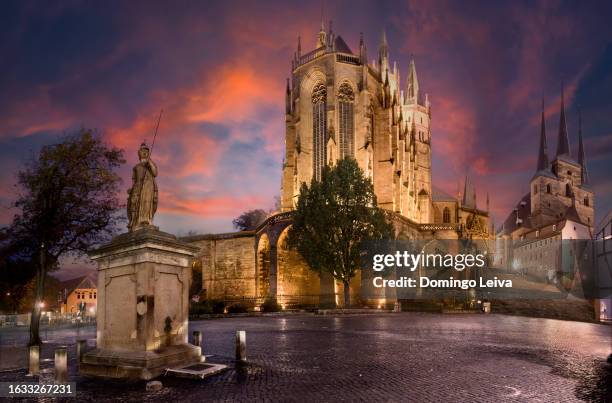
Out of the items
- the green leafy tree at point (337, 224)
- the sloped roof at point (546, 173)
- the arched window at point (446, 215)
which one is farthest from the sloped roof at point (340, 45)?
the sloped roof at point (546, 173)

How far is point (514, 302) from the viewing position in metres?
Result: 43.2

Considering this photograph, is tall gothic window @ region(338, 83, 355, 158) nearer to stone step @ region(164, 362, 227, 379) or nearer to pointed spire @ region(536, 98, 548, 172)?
stone step @ region(164, 362, 227, 379)

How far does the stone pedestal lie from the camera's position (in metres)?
9.14

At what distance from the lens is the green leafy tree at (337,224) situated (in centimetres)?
3731

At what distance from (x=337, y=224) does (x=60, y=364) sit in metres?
30.0

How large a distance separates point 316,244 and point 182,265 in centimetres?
2739

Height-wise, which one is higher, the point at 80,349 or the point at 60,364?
the point at 60,364

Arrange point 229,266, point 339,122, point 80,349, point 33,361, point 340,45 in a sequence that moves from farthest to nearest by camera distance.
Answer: point 340,45
point 339,122
point 229,266
point 80,349
point 33,361

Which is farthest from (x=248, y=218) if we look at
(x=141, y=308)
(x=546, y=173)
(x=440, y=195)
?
(x=141, y=308)

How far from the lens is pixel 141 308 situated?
913 cm

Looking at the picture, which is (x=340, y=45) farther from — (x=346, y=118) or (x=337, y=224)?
(x=337, y=224)

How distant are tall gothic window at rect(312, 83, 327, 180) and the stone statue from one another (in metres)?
45.5

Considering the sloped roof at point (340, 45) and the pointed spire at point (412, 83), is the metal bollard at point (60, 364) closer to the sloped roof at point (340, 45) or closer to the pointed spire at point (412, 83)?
the sloped roof at point (340, 45)

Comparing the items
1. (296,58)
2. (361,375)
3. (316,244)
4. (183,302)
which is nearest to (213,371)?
(183,302)
